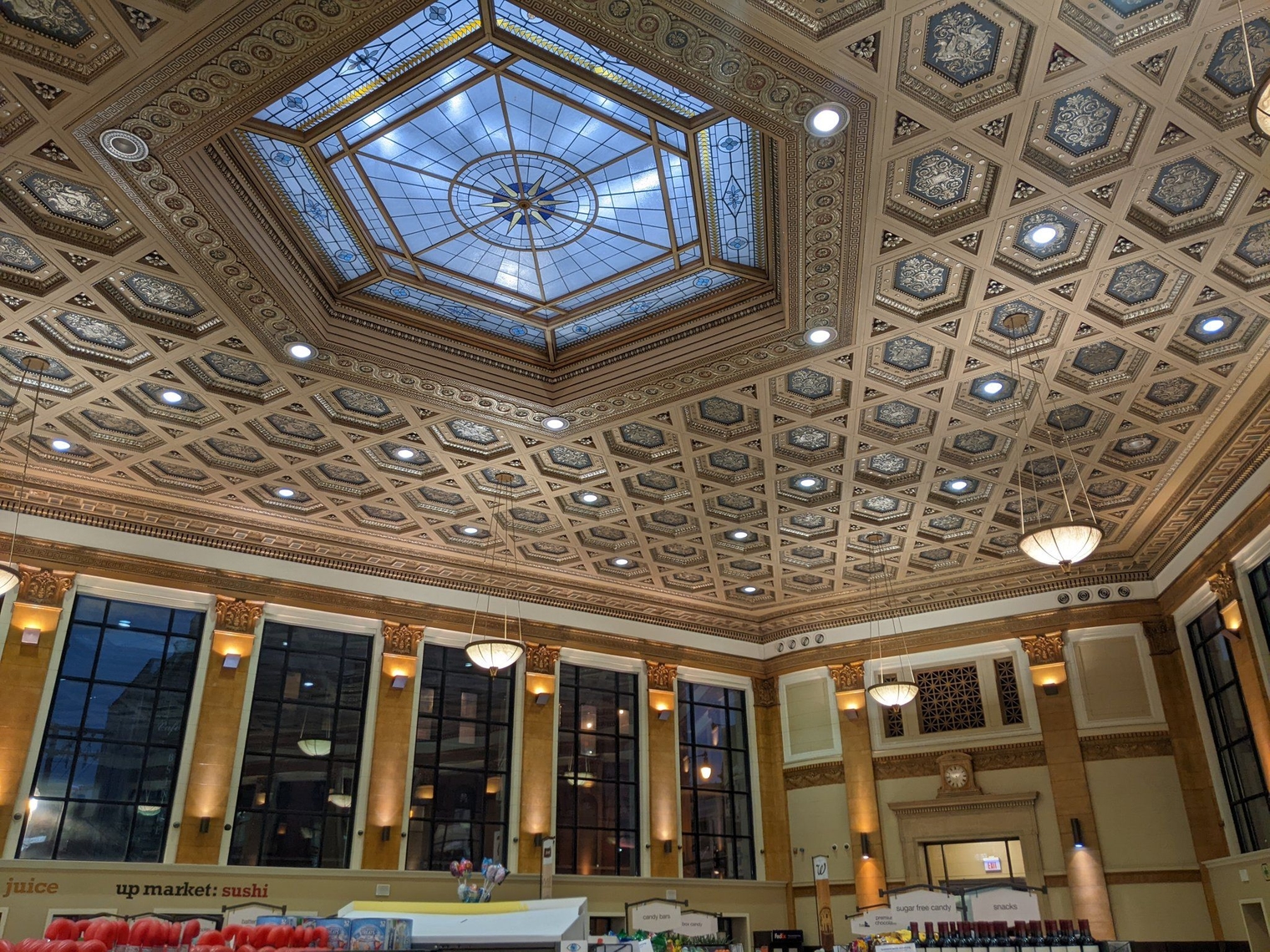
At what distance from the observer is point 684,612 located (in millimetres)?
21281

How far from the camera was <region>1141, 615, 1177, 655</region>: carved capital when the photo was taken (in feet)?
57.3

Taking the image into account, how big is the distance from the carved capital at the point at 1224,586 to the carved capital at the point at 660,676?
10594 mm

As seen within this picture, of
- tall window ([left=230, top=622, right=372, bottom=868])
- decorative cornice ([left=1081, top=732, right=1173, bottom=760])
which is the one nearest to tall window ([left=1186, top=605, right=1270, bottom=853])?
decorative cornice ([left=1081, top=732, right=1173, bottom=760])

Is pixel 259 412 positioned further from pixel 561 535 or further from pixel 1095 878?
pixel 1095 878

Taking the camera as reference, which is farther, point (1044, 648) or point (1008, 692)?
point (1008, 692)

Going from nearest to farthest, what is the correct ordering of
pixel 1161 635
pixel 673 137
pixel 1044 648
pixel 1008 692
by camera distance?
pixel 673 137 → pixel 1161 635 → pixel 1044 648 → pixel 1008 692

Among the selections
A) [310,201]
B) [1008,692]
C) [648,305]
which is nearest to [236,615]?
[310,201]

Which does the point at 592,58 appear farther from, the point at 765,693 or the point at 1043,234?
the point at 765,693

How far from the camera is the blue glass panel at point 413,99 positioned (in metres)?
8.59

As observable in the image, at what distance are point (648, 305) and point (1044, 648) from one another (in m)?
11.8

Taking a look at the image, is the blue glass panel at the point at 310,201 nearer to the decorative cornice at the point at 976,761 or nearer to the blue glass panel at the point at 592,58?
the blue glass panel at the point at 592,58

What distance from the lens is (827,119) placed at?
8352mm

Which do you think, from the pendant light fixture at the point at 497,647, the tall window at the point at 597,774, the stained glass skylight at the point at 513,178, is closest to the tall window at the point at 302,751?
the pendant light fixture at the point at 497,647

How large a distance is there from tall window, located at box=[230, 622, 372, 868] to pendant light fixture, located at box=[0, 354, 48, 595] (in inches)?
165
